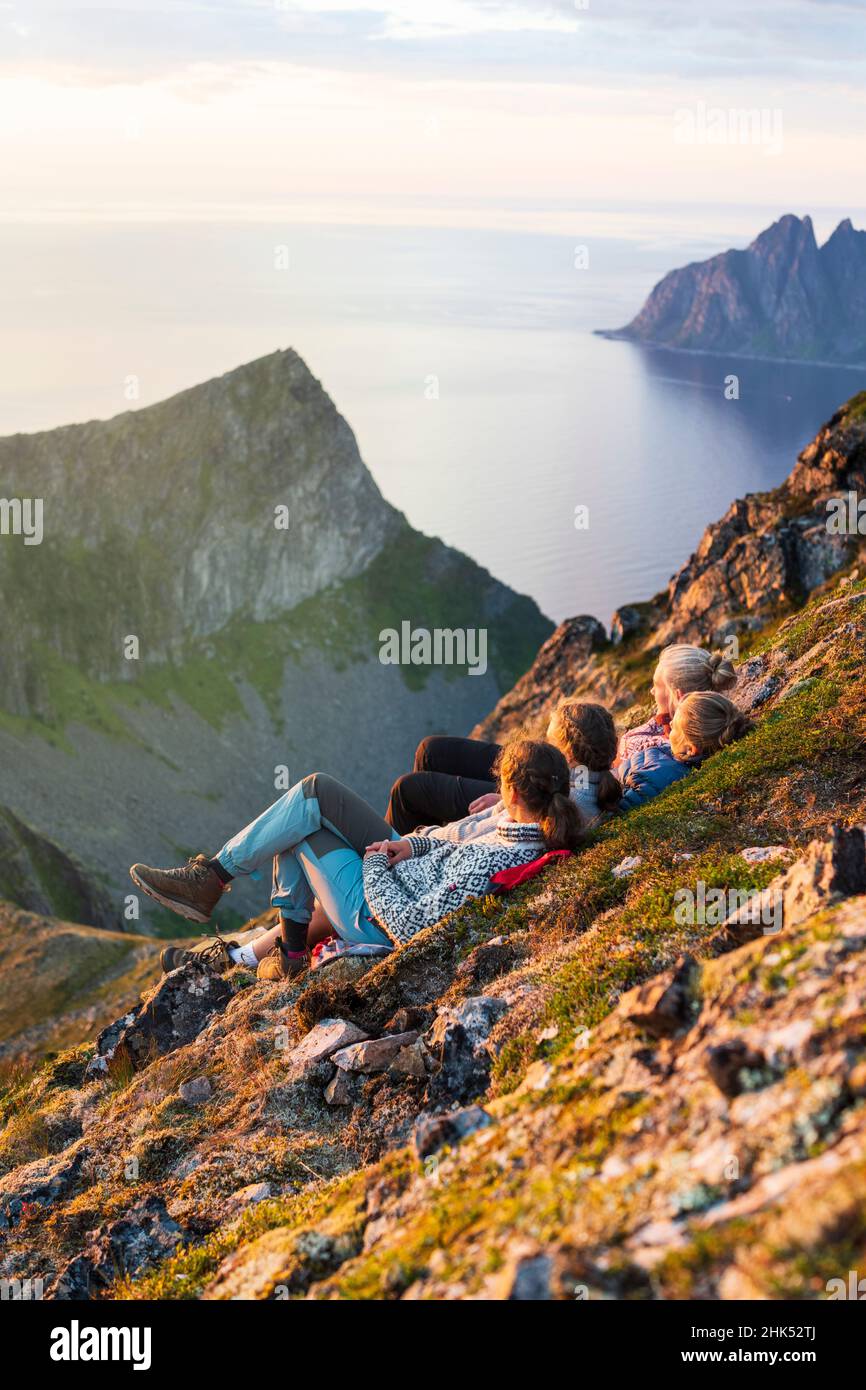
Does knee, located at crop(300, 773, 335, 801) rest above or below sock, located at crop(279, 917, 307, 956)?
above

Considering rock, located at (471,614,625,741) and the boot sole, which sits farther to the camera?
rock, located at (471,614,625,741)

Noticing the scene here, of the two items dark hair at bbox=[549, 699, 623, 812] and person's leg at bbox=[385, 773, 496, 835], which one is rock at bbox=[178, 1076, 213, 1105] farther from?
dark hair at bbox=[549, 699, 623, 812]

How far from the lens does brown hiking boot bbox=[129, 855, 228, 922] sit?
13.3m

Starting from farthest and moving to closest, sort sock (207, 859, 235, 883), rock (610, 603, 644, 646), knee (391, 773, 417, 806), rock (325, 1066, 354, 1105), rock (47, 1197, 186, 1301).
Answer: rock (610, 603, 644, 646)
knee (391, 773, 417, 806)
sock (207, 859, 235, 883)
rock (325, 1066, 354, 1105)
rock (47, 1197, 186, 1301)

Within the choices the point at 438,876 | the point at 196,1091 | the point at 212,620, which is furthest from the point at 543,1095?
the point at 212,620

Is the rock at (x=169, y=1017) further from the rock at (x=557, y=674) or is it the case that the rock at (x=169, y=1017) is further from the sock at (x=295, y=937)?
the rock at (x=557, y=674)

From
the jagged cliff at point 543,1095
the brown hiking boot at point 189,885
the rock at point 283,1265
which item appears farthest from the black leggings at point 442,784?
the rock at point 283,1265

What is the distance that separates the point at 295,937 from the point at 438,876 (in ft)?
8.89

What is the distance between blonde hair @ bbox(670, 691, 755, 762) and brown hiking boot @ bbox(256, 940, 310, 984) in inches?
229

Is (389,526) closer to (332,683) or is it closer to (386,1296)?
(332,683)

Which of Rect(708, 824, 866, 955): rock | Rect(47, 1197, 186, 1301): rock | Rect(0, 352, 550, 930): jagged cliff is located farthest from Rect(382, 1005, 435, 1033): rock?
Rect(0, 352, 550, 930): jagged cliff

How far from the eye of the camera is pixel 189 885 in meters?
13.3

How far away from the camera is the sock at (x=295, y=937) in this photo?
1345 centimetres

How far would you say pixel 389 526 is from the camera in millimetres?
190875
